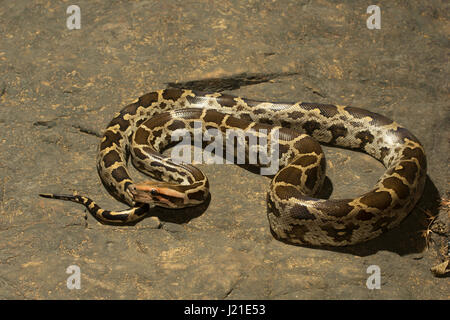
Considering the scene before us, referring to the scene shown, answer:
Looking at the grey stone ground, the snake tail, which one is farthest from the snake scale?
the grey stone ground

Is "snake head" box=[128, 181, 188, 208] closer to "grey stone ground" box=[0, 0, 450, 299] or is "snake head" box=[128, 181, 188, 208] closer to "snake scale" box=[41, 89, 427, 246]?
"snake scale" box=[41, 89, 427, 246]

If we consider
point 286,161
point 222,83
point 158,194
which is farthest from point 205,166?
point 222,83

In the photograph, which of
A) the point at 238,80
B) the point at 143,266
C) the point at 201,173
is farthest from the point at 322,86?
the point at 143,266

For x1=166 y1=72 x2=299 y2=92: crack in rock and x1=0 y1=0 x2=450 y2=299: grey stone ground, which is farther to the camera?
x1=166 y1=72 x2=299 y2=92: crack in rock

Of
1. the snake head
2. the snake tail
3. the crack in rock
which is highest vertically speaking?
the crack in rock

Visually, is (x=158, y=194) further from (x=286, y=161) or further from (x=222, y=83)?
(x=222, y=83)

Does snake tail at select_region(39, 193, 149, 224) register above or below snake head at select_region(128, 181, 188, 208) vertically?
below

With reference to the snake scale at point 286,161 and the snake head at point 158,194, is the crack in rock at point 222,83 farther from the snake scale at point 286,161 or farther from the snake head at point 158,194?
the snake head at point 158,194

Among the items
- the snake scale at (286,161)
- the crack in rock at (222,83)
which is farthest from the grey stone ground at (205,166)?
the snake scale at (286,161)
